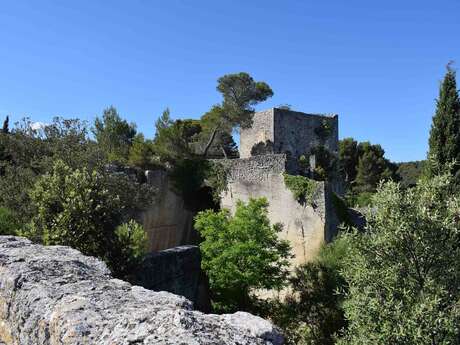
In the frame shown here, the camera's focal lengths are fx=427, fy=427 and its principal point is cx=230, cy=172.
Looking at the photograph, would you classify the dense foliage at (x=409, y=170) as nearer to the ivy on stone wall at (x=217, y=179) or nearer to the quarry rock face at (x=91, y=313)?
the ivy on stone wall at (x=217, y=179)

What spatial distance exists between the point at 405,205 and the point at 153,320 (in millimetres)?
6929

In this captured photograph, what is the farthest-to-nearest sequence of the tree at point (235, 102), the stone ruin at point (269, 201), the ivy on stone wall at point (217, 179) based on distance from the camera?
the tree at point (235, 102) < the ivy on stone wall at point (217, 179) < the stone ruin at point (269, 201)

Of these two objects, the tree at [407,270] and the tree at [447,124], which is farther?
the tree at [447,124]

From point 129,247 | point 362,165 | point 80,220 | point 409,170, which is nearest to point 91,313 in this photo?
point 129,247

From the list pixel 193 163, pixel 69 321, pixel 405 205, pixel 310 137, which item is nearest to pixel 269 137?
pixel 310 137

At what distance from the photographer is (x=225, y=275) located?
13094 mm

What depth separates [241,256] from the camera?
13133 millimetres

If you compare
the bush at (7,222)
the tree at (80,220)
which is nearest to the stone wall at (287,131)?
the bush at (7,222)

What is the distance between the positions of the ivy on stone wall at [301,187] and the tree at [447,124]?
5103 mm

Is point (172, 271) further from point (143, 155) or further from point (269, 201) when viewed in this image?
point (143, 155)

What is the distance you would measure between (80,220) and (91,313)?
6.10 m

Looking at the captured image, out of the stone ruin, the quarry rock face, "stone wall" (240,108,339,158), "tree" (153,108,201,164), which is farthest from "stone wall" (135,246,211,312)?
"stone wall" (240,108,339,158)

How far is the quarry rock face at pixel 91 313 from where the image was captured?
2.63 meters

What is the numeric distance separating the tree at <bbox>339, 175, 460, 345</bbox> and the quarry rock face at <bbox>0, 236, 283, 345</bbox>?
17.4 feet
